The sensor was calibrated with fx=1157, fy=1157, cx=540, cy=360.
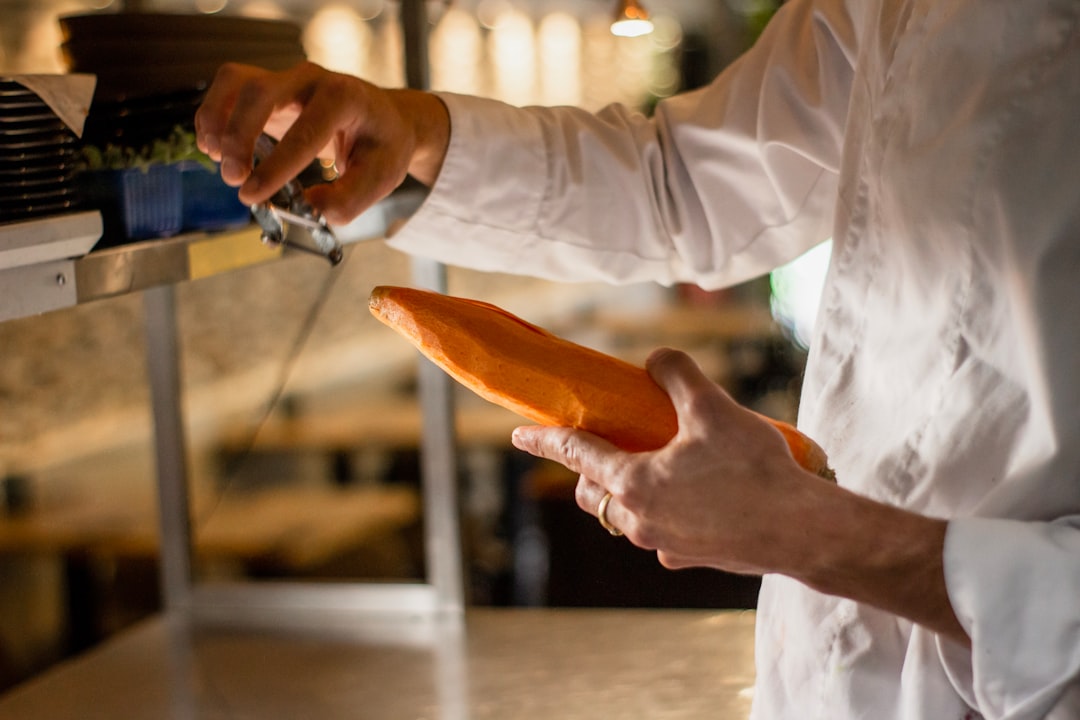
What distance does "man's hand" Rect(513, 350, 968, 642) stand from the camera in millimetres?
664

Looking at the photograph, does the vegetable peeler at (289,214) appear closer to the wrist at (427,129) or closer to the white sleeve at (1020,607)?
the wrist at (427,129)

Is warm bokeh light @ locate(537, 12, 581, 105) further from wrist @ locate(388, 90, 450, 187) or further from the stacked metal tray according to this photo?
the stacked metal tray

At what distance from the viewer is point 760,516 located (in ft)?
2.18

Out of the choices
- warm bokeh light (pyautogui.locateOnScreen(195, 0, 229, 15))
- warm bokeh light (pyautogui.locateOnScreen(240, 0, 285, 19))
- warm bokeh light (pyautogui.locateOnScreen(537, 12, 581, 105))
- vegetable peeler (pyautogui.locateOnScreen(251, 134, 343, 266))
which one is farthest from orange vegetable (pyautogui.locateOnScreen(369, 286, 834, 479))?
warm bokeh light (pyautogui.locateOnScreen(537, 12, 581, 105))

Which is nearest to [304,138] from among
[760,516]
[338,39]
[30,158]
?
[30,158]

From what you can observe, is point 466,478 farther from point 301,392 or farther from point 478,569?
point 301,392

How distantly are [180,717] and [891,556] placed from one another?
3.28ft

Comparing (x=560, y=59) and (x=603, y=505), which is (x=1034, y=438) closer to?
(x=603, y=505)

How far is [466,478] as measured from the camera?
414 cm

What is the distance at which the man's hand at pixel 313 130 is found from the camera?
→ 834 millimetres

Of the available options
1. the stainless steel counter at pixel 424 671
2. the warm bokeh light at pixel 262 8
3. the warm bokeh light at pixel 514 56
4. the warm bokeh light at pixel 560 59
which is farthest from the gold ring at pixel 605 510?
the warm bokeh light at pixel 560 59

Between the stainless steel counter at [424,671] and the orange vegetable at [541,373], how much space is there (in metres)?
0.69

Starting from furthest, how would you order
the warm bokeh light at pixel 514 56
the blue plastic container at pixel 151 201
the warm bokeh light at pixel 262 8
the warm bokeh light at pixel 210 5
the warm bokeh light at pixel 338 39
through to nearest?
the warm bokeh light at pixel 514 56 → the warm bokeh light at pixel 338 39 → the warm bokeh light at pixel 262 8 → the warm bokeh light at pixel 210 5 → the blue plastic container at pixel 151 201

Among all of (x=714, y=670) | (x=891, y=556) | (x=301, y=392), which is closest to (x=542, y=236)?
(x=891, y=556)
